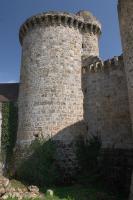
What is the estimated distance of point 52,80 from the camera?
709 inches

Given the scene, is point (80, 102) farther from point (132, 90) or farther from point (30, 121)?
point (132, 90)

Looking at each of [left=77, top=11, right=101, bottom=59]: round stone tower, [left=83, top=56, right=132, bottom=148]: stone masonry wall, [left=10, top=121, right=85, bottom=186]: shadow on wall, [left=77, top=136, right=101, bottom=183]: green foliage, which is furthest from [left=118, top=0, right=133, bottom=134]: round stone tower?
[left=77, top=11, right=101, bottom=59]: round stone tower

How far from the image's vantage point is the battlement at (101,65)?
18255 mm

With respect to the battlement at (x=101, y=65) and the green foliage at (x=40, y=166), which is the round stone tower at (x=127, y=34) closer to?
the battlement at (x=101, y=65)

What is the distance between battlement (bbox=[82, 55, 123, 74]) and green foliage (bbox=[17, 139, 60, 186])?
5.13 m

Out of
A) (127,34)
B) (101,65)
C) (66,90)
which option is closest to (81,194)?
(66,90)

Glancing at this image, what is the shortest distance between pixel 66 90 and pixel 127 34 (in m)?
5.47

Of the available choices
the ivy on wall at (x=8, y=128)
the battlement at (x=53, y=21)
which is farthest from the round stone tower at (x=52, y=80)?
the ivy on wall at (x=8, y=128)

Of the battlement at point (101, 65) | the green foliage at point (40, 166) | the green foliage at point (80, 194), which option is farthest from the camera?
the battlement at point (101, 65)

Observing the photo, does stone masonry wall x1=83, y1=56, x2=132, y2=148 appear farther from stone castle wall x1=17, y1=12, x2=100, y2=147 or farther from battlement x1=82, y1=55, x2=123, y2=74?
stone castle wall x1=17, y1=12, x2=100, y2=147

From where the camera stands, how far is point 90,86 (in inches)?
744

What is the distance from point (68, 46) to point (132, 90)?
712 cm

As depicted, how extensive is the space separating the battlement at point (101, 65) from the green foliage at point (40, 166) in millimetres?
5134

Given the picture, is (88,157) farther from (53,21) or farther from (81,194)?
(53,21)
